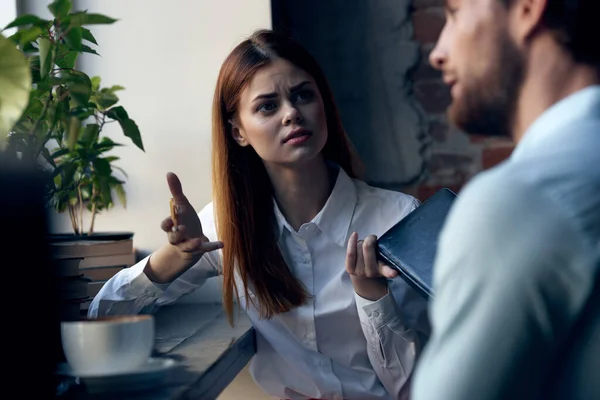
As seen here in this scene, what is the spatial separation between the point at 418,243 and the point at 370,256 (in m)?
0.14

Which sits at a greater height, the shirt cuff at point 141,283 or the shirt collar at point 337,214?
the shirt collar at point 337,214

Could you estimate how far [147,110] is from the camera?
163 centimetres

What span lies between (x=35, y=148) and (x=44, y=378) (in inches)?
12.9

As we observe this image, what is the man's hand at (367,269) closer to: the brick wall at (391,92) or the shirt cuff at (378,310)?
the shirt cuff at (378,310)

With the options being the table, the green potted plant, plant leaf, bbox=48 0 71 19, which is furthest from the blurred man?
plant leaf, bbox=48 0 71 19

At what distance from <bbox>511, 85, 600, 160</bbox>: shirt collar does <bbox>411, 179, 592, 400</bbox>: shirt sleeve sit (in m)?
0.06

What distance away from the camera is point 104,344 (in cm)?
78

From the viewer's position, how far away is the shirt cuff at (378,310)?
1242 millimetres

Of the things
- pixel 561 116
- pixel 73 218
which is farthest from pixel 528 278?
pixel 73 218

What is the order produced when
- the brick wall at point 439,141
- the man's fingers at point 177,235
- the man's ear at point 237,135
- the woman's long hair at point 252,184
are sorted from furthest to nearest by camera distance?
the brick wall at point 439,141
the man's ear at point 237,135
the woman's long hair at point 252,184
the man's fingers at point 177,235

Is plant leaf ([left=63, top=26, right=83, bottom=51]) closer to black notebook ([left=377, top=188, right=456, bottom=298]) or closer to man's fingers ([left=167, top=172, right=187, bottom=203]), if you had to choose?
man's fingers ([left=167, top=172, right=187, bottom=203])

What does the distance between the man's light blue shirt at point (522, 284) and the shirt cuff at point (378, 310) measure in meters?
0.80

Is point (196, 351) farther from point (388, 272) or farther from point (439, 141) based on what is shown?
point (439, 141)

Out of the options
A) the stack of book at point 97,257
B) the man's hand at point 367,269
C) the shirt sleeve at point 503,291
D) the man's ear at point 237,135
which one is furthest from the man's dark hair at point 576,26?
the man's ear at point 237,135
